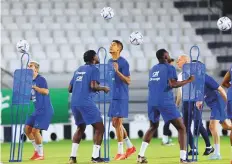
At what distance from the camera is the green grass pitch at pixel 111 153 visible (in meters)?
15.9

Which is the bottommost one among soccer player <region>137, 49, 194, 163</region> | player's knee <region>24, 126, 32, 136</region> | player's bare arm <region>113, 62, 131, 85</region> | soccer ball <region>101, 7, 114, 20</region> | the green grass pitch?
the green grass pitch

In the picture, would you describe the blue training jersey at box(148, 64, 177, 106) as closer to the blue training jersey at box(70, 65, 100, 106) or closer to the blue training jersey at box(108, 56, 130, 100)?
the blue training jersey at box(70, 65, 100, 106)

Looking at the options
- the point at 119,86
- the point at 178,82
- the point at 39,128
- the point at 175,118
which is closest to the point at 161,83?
the point at 178,82

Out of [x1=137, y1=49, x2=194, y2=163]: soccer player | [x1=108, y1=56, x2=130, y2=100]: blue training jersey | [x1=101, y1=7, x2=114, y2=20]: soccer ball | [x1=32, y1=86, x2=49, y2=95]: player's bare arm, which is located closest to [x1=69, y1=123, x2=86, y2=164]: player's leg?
[x1=137, y1=49, x2=194, y2=163]: soccer player

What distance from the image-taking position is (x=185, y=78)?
14.6m

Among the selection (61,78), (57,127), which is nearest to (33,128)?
(57,127)

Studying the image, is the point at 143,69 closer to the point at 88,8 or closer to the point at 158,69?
the point at 88,8

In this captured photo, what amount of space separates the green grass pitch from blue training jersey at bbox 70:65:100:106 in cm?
133

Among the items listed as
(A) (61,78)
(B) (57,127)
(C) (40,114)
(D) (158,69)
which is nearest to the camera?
(D) (158,69)

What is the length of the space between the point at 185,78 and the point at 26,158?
14.2 feet

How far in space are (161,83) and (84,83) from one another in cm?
133

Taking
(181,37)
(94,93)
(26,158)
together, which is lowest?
(26,158)

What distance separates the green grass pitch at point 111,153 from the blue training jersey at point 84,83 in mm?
1333

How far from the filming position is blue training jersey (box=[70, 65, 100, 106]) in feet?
47.9
